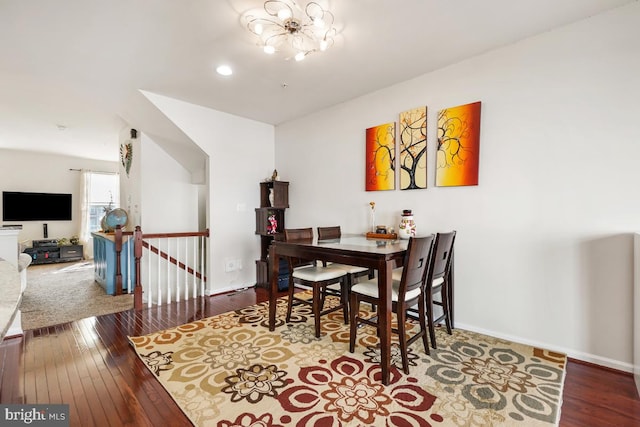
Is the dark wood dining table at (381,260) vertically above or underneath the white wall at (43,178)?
underneath

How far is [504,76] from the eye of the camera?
97.0 inches

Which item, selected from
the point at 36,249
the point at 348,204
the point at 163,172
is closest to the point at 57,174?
the point at 36,249

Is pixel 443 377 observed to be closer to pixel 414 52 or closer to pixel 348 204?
pixel 348 204

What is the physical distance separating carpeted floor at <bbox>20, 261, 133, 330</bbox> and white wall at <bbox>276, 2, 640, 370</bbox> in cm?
403

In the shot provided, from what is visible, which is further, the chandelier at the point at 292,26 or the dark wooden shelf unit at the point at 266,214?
the dark wooden shelf unit at the point at 266,214

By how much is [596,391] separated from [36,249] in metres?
9.56

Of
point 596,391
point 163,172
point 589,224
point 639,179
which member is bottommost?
point 596,391

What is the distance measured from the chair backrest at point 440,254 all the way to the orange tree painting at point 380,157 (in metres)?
1.05

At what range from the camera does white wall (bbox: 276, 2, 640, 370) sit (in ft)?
6.59

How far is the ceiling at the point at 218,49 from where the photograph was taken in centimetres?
198

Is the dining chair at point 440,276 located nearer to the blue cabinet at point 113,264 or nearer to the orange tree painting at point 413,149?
the orange tree painting at point 413,149

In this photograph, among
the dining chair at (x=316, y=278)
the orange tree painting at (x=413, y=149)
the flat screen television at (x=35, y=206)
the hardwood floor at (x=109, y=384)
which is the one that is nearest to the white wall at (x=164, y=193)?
the hardwood floor at (x=109, y=384)

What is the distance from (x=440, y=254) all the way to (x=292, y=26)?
6.73ft

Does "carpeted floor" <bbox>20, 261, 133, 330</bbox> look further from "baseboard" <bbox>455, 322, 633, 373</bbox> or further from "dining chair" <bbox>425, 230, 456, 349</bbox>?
"baseboard" <bbox>455, 322, 633, 373</bbox>
